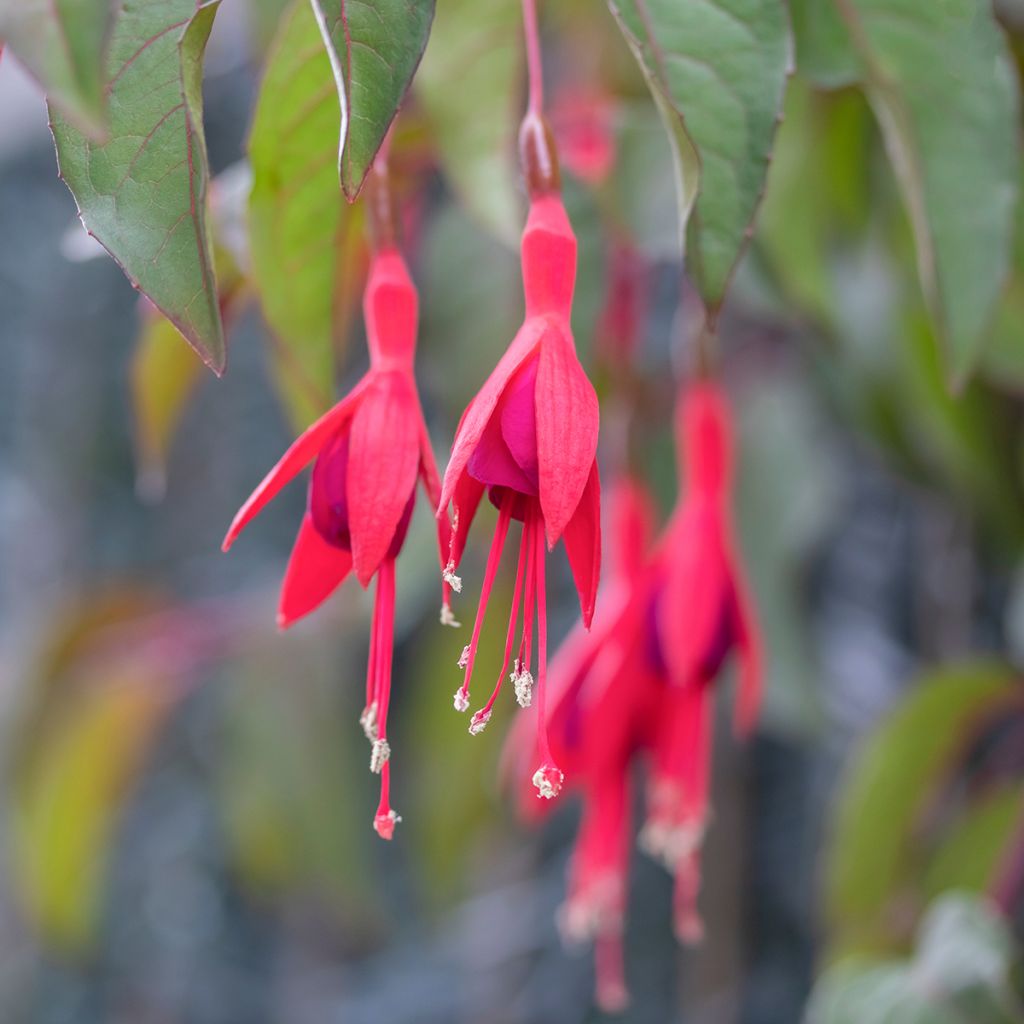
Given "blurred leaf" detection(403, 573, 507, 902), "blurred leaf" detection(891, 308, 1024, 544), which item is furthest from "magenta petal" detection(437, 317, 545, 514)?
"blurred leaf" detection(403, 573, 507, 902)

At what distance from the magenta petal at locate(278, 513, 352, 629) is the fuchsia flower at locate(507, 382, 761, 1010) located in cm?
16

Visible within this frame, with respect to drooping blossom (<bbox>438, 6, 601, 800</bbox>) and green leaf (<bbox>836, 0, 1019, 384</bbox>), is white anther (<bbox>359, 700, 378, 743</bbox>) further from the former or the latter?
green leaf (<bbox>836, 0, 1019, 384</bbox>)

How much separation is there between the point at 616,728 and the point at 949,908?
16cm

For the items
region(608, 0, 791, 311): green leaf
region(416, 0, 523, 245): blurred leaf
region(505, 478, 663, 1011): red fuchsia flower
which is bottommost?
region(505, 478, 663, 1011): red fuchsia flower

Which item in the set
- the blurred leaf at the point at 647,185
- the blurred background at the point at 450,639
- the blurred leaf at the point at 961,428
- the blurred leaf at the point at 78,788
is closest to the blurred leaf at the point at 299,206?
the blurred background at the point at 450,639

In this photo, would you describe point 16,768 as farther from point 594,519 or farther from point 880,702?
point 594,519

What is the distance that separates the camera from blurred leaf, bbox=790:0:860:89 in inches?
14.0

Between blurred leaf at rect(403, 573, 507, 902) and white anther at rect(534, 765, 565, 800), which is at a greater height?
white anther at rect(534, 765, 565, 800)

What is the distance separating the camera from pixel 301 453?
0.29 metres

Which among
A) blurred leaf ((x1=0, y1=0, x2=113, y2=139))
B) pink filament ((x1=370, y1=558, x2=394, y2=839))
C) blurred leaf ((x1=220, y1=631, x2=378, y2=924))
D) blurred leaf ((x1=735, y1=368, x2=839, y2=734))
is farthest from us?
blurred leaf ((x1=220, y1=631, x2=378, y2=924))

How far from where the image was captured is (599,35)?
721mm

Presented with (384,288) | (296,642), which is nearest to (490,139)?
(384,288)

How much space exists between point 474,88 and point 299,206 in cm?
16

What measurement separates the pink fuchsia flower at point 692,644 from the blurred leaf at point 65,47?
0.99ft
